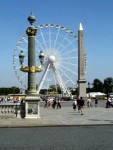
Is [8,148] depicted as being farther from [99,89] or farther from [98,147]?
[99,89]

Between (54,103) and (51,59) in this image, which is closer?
(54,103)

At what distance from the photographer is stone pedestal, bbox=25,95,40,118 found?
2847 centimetres

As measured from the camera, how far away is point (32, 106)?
2858 centimetres

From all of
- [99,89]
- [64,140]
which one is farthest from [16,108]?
[99,89]

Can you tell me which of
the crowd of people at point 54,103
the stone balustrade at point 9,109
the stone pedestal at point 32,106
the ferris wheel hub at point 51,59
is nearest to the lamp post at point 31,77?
the stone pedestal at point 32,106

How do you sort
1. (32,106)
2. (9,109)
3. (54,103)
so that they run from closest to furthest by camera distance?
(32,106) → (9,109) → (54,103)

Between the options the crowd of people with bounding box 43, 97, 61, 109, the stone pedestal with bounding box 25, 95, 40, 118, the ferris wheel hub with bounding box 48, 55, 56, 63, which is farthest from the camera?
the ferris wheel hub with bounding box 48, 55, 56, 63

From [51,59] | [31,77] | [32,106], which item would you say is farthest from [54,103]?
[51,59]

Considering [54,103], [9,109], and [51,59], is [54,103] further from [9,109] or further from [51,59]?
[51,59]

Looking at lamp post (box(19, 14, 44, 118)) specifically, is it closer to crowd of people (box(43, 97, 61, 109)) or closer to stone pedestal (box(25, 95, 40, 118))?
stone pedestal (box(25, 95, 40, 118))

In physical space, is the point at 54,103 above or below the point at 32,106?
above

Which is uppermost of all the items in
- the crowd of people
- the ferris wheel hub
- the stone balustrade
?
the ferris wheel hub

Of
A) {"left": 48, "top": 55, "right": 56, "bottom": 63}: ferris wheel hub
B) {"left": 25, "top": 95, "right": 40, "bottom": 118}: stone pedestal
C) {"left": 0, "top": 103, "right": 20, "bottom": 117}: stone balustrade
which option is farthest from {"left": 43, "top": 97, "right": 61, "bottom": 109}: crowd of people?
{"left": 25, "top": 95, "right": 40, "bottom": 118}: stone pedestal

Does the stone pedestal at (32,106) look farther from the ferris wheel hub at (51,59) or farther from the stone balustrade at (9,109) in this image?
the ferris wheel hub at (51,59)
